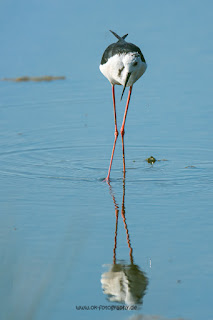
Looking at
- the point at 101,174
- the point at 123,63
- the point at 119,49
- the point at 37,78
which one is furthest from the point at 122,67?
the point at 37,78

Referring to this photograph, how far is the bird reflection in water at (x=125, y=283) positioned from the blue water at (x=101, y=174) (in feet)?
0.04

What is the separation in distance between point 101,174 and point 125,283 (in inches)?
103

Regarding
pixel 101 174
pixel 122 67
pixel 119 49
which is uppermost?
pixel 119 49

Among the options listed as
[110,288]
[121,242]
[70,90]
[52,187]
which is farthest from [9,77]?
[110,288]

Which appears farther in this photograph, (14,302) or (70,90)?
(70,90)

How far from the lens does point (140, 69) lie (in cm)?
682

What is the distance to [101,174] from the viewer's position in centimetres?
689

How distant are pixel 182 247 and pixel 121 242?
45 centimetres

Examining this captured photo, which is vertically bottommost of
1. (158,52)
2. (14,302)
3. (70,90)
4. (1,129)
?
(14,302)

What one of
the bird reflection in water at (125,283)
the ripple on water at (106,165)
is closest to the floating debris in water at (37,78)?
the ripple on water at (106,165)

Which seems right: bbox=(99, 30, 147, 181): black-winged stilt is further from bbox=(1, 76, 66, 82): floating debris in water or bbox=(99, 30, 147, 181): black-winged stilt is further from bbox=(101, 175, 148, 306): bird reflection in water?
bbox=(1, 76, 66, 82): floating debris in water

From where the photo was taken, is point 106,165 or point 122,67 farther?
point 106,165

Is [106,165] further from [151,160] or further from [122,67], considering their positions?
[122,67]

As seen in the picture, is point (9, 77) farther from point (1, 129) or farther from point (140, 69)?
point (140, 69)
